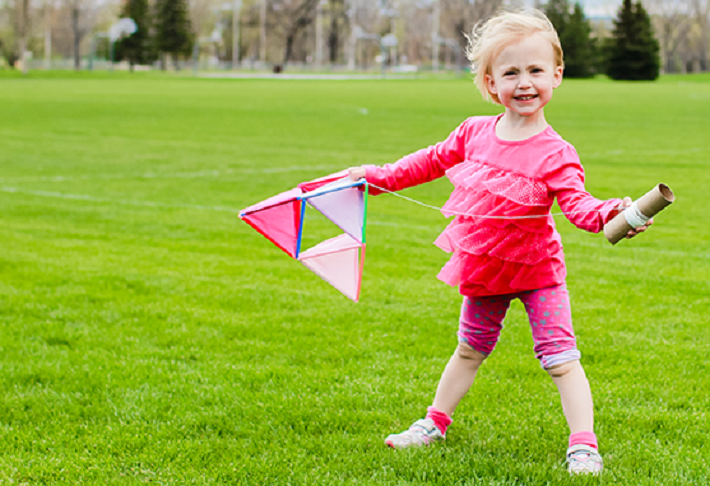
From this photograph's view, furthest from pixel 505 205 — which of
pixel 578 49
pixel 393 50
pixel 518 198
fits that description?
A: pixel 393 50

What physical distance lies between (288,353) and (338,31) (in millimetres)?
130285

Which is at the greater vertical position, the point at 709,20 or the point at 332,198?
the point at 709,20

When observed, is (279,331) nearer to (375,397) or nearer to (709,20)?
(375,397)

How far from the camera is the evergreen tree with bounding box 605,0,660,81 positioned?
8500cm

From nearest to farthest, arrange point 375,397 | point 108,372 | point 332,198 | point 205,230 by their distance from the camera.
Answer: point 332,198 → point 375,397 → point 108,372 → point 205,230

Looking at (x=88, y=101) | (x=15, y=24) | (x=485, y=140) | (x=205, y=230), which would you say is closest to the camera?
(x=485, y=140)

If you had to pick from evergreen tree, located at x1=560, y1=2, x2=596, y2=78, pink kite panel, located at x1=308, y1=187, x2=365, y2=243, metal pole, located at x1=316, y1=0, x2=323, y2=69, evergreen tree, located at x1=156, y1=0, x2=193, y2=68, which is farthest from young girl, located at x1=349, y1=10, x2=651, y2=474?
metal pole, located at x1=316, y1=0, x2=323, y2=69

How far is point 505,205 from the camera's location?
143 inches

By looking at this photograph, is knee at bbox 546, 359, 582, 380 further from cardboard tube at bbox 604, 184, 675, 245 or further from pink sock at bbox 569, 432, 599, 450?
Answer: cardboard tube at bbox 604, 184, 675, 245

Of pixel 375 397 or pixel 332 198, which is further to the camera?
pixel 375 397

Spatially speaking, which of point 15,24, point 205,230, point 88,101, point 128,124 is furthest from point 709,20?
point 205,230

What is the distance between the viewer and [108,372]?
5078mm

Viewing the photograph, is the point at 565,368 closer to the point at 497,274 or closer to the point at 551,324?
the point at 551,324

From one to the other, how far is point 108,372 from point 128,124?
20.7 meters
